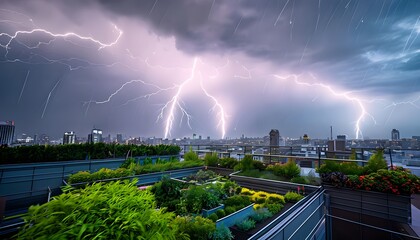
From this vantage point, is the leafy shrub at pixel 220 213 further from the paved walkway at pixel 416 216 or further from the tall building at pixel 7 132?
the tall building at pixel 7 132

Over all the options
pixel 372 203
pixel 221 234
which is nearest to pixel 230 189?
pixel 221 234

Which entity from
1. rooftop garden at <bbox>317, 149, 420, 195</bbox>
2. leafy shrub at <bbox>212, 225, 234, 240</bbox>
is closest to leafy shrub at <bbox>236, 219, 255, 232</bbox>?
leafy shrub at <bbox>212, 225, 234, 240</bbox>

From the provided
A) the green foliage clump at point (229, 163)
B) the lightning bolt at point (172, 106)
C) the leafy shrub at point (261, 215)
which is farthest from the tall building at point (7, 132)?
the leafy shrub at point (261, 215)

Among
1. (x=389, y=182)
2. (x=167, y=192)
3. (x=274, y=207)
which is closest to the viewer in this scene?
(x=389, y=182)

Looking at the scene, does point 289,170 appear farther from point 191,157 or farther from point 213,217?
point 191,157

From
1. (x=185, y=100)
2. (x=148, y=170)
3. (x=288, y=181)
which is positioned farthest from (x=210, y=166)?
(x=185, y=100)

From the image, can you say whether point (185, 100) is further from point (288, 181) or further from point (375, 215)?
point (375, 215)
